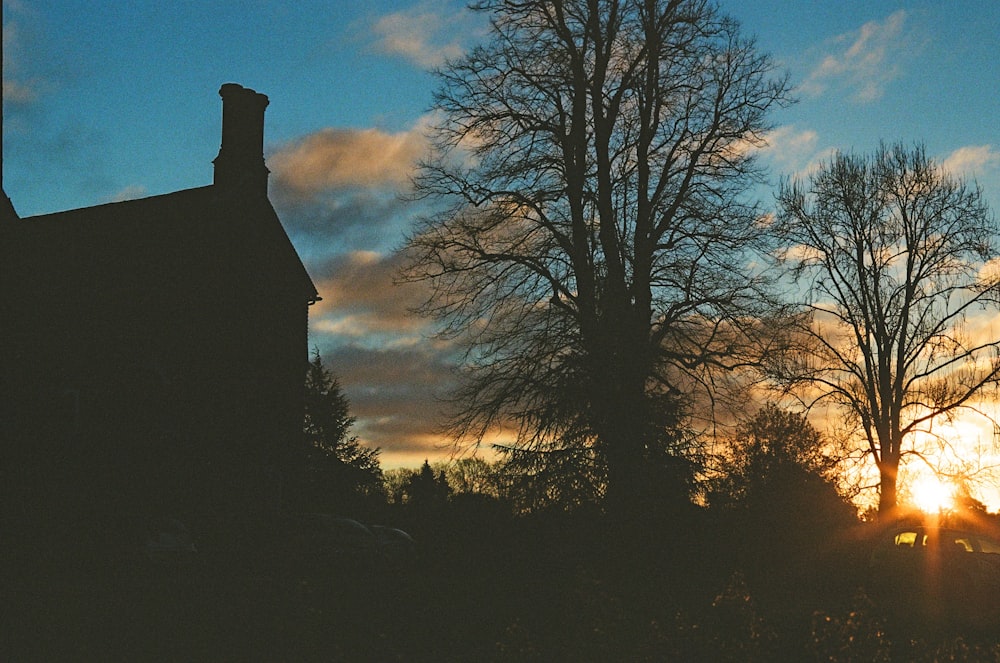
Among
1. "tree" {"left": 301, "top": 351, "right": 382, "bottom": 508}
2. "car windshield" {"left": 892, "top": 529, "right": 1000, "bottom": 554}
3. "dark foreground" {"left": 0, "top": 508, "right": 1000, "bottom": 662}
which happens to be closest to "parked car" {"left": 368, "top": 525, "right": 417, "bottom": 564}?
"dark foreground" {"left": 0, "top": 508, "right": 1000, "bottom": 662}

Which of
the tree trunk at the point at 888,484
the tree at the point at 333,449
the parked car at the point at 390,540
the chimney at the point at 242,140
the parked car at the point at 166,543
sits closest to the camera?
the parked car at the point at 166,543

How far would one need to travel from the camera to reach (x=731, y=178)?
24906 millimetres

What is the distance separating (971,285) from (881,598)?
44.2 feet

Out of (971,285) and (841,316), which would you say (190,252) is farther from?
(971,285)

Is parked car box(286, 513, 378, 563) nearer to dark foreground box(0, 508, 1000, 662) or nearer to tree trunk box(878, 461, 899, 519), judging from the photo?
dark foreground box(0, 508, 1000, 662)

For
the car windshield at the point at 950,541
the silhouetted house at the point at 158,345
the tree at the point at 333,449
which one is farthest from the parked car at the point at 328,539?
the tree at the point at 333,449

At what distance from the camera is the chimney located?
113ft

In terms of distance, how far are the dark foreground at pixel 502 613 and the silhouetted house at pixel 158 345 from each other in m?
14.6

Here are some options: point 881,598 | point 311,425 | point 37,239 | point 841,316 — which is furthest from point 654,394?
point 311,425

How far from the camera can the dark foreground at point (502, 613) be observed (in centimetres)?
1134

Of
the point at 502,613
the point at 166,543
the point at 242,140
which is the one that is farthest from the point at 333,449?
the point at 502,613

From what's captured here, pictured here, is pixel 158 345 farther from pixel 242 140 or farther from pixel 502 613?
pixel 502 613

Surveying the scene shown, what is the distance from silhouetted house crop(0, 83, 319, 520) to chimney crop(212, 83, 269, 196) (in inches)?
2.0

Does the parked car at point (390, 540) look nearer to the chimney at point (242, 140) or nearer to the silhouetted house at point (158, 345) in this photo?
the silhouetted house at point (158, 345)
